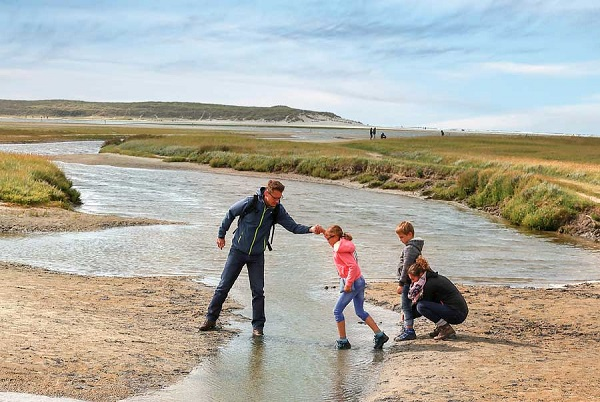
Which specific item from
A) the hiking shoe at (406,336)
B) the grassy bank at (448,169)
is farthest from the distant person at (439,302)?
the grassy bank at (448,169)

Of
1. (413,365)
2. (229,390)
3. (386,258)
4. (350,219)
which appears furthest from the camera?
(350,219)

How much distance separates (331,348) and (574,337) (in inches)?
129

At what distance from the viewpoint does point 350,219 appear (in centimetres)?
2842

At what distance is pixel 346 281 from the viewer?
10.1 metres

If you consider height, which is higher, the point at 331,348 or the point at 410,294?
the point at 410,294

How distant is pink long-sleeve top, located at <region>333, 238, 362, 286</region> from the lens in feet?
33.0

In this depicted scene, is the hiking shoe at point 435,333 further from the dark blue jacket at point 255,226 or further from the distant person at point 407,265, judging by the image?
the dark blue jacket at point 255,226

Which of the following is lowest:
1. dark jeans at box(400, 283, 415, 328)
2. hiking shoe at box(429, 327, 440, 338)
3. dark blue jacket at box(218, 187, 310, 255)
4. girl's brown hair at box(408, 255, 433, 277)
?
hiking shoe at box(429, 327, 440, 338)

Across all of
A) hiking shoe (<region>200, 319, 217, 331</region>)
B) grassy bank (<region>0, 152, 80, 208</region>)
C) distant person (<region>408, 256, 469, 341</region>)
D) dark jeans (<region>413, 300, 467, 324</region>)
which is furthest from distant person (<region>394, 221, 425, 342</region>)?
grassy bank (<region>0, 152, 80, 208</region>)

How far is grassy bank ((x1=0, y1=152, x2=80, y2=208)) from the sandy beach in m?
12.2

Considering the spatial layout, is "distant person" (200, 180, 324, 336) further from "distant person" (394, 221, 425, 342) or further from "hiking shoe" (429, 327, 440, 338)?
"hiking shoe" (429, 327, 440, 338)

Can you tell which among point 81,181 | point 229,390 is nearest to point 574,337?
point 229,390

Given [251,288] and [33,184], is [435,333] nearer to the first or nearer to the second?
[251,288]

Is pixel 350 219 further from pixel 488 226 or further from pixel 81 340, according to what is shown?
pixel 81 340
